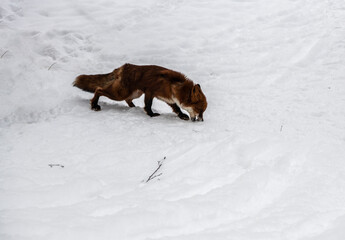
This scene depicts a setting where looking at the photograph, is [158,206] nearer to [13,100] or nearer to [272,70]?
[13,100]

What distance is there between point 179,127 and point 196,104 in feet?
1.86

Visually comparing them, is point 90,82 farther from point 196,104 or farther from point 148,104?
point 196,104

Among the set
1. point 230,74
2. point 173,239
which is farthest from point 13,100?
point 230,74

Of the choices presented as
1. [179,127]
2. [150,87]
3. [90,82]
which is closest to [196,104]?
[179,127]

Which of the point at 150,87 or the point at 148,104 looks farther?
the point at 148,104

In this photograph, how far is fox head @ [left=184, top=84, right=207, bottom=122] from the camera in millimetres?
4930

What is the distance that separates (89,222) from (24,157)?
5.62 ft

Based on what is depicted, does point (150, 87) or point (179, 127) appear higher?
point (150, 87)

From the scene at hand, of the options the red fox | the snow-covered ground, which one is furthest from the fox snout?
the snow-covered ground

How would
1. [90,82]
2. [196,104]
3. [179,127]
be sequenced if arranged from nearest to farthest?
[179,127] < [196,104] < [90,82]

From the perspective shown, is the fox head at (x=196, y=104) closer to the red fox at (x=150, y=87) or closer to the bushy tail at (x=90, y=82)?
the red fox at (x=150, y=87)

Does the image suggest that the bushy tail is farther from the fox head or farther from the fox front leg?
the fox head

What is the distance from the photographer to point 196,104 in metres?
5.00

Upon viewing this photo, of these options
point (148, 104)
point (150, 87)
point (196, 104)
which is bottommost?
point (148, 104)
